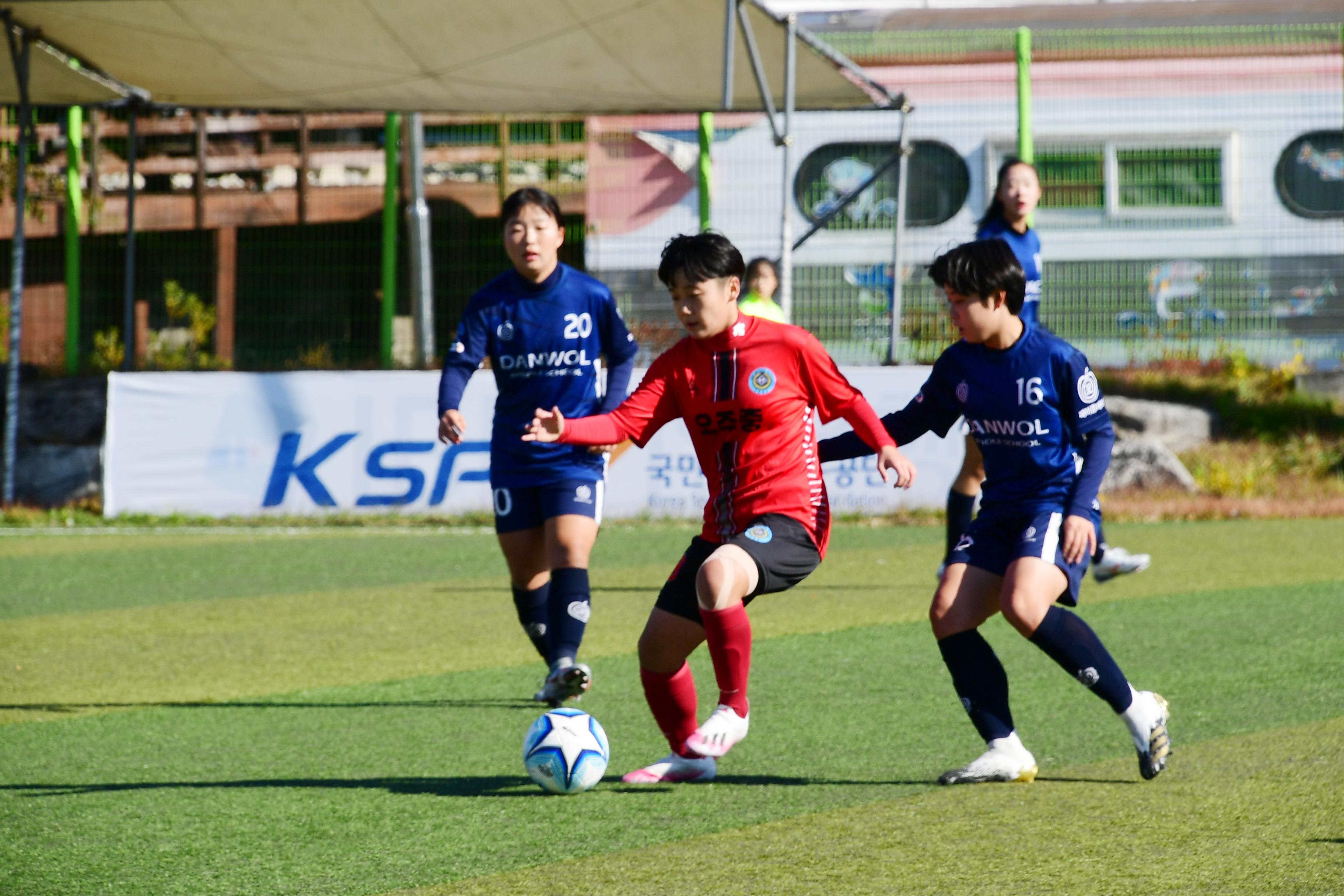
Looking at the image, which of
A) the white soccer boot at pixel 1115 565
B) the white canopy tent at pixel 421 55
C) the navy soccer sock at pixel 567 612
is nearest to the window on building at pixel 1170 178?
the white canopy tent at pixel 421 55

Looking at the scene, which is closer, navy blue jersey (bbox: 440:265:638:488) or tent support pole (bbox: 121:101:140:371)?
navy blue jersey (bbox: 440:265:638:488)

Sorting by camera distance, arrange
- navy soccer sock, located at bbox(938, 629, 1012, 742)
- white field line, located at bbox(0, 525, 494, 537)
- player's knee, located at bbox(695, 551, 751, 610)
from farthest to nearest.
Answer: white field line, located at bbox(0, 525, 494, 537), navy soccer sock, located at bbox(938, 629, 1012, 742), player's knee, located at bbox(695, 551, 751, 610)

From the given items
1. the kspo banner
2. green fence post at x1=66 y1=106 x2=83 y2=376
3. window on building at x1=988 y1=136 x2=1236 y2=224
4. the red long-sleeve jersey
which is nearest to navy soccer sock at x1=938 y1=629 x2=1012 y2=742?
the red long-sleeve jersey

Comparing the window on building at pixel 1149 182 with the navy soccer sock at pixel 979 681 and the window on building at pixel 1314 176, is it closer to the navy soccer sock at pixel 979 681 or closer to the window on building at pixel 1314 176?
the window on building at pixel 1314 176

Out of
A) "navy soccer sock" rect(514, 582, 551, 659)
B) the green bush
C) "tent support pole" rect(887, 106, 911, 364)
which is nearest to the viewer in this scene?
"navy soccer sock" rect(514, 582, 551, 659)

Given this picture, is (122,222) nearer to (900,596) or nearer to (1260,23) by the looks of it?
(900,596)

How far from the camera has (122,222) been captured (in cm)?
1523

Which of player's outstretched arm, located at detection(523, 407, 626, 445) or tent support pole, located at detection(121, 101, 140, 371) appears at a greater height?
tent support pole, located at detection(121, 101, 140, 371)

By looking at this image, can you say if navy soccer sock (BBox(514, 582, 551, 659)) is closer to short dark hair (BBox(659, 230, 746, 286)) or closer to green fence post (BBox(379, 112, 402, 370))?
short dark hair (BBox(659, 230, 746, 286))

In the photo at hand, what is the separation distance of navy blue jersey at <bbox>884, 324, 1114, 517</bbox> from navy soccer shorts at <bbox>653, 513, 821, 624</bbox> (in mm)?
600

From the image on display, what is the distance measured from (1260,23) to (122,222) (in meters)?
11.6

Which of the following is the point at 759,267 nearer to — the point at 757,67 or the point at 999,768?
the point at 757,67

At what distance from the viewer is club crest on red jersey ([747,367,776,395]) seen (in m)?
4.48

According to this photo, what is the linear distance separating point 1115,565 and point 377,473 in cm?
662
